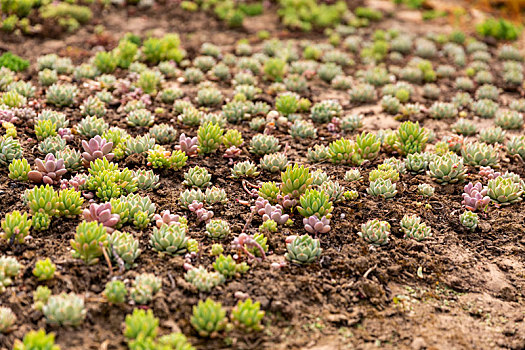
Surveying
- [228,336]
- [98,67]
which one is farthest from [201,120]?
[228,336]

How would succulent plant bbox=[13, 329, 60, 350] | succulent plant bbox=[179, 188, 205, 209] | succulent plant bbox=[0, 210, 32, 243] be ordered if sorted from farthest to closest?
succulent plant bbox=[179, 188, 205, 209] < succulent plant bbox=[0, 210, 32, 243] < succulent plant bbox=[13, 329, 60, 350]

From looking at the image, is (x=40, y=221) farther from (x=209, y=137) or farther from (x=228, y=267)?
(x=209, y=137)

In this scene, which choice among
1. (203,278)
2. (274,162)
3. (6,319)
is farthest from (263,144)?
(6,319)

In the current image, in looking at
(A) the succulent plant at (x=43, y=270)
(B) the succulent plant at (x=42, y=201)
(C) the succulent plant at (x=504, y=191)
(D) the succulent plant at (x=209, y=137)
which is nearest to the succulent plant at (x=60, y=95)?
(D) the succulent plant at (x=209, y=137)

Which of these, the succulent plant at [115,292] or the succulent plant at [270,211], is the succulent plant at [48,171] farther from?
the succulent plant at [270,211]

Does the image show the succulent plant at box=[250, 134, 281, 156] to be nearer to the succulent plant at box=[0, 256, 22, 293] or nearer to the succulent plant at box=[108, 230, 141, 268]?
the succulent plant at box=[108, 230, 141, 268]

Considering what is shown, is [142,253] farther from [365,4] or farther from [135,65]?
[365,4]

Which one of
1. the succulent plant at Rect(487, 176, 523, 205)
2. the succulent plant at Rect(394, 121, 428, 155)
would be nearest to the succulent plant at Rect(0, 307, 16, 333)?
the succulent plant at Rect(394, 121, 428, 155)
